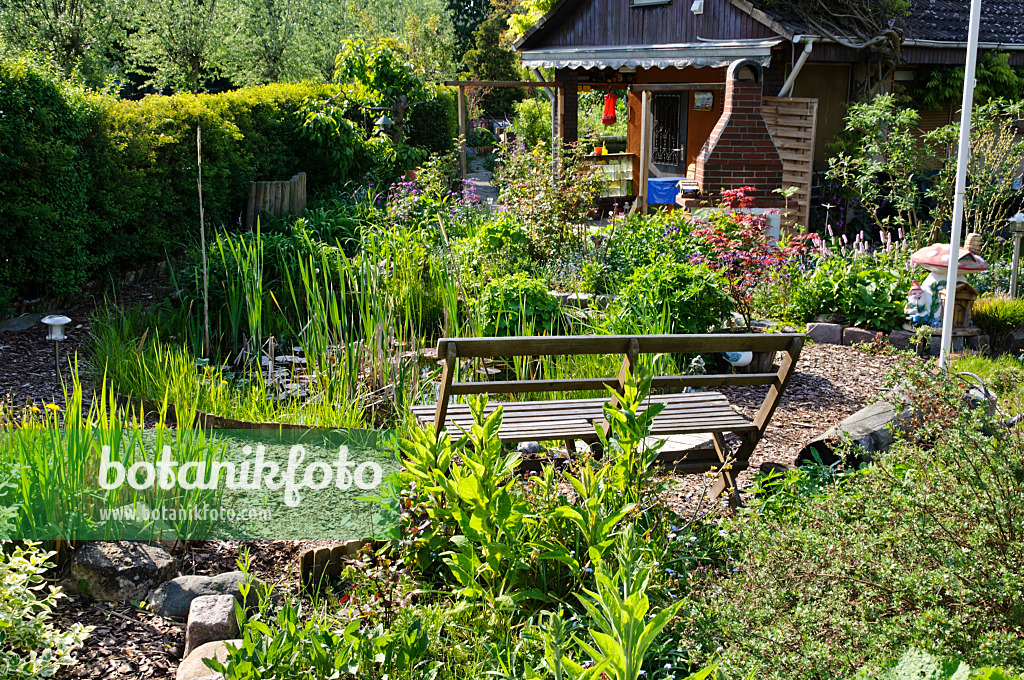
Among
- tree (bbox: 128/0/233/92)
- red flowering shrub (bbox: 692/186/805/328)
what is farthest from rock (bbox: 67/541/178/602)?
tree (bbox: 128/0/233/92)

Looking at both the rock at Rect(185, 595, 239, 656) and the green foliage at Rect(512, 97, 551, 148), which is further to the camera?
the green foliage at Rect(512, 97, 551, 148)

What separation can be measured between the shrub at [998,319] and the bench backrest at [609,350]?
157 inches

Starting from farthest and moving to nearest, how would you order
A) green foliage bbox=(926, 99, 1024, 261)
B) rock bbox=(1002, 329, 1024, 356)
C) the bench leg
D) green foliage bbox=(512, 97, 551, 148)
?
1. green foliage bbox=(512, 97, 551, 148)
2. green foliage bbox=(926, 99, 1024, 261)
3. rock bbox=(1002, 329, 1024, 356)
4. the bench leg

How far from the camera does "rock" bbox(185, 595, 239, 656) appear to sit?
2.75m

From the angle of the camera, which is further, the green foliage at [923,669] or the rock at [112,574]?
the rock at [112,574]

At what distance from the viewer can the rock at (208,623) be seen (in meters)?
2.75

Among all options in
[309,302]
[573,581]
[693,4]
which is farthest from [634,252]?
[693,4]

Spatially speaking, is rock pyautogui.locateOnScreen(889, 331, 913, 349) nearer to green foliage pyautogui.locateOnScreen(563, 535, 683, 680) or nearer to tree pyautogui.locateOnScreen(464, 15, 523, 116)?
green foliage pyautogui.locateOnScreen(563, 535, 683, 680)

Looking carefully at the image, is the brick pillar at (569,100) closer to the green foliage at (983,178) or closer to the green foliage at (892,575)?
the green foliage at (983,178)

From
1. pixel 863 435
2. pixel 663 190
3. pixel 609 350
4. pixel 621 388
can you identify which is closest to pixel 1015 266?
pixel 863 435

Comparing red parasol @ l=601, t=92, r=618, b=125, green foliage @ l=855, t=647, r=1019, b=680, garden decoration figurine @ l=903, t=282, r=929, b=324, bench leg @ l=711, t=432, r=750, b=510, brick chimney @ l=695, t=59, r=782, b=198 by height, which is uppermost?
red parasol @ l=601, t=92, r=618, b=125

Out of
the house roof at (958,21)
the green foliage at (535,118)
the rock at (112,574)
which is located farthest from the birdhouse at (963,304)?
the green foliage at (535,118)

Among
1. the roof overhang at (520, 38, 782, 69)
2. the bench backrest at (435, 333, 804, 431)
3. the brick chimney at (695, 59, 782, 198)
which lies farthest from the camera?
the roof overhang at (520, 38, 782, 69)

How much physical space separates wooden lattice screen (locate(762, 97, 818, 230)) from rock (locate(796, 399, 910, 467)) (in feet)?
21.7
